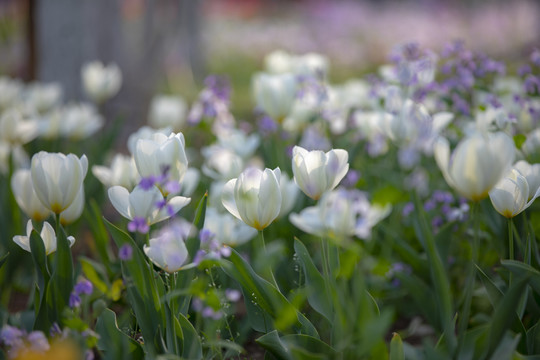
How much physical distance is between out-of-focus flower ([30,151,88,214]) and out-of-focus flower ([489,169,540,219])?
87 cm

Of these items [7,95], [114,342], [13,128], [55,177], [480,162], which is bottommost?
[7,95]

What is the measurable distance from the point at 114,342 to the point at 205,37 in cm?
1073

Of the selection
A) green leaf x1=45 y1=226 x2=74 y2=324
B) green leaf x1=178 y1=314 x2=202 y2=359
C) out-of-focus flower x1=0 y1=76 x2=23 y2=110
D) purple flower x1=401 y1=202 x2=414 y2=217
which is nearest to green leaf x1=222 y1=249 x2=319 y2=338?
green leaf x1=178 y1=314 x2=202 y2=359

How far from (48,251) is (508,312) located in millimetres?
975

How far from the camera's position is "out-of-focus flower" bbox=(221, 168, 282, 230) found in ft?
3.88

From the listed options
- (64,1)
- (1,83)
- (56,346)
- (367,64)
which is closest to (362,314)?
(56,346)

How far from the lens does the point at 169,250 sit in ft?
3.68

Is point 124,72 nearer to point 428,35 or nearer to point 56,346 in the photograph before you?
point 56,346

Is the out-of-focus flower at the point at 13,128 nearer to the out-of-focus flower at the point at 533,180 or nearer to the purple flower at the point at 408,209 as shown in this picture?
the purple flower at the point at 408,209

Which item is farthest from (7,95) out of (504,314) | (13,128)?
(504,314)

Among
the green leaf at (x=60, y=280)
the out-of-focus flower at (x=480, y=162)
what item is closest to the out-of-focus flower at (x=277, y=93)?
the green leaf at (x=60, y=280)

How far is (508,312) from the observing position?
3.50ft

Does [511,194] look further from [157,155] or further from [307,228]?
[157,155]

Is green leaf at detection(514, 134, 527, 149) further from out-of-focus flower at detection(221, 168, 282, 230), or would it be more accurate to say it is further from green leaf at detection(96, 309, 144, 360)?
green leaf at detection(96, 309, 144, 360)
